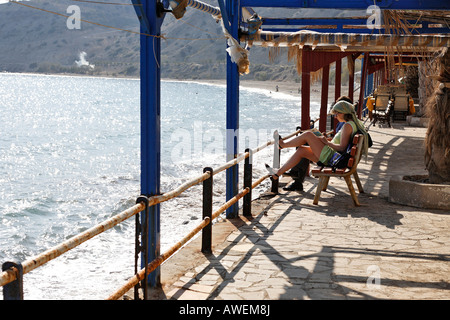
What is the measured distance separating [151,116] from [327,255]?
2.11 metres

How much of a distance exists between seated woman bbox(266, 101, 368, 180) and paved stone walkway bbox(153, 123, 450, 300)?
0.54 metres

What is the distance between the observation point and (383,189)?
9.03m

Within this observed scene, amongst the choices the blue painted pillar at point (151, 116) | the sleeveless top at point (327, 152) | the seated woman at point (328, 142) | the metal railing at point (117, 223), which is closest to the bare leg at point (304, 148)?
the seated woman at point (328, 142)

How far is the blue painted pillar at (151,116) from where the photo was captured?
4480mm

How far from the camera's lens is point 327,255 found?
218 inches

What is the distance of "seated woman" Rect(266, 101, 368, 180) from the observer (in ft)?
25.6

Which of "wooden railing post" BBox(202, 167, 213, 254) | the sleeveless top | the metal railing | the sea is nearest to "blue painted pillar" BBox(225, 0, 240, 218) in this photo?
the metal railing

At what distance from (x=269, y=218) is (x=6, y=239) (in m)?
7.67

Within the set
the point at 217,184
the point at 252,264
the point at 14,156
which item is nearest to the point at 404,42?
the point at 252,264

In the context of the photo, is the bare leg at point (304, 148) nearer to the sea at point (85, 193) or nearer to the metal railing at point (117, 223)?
the metal railing at point (117, 223)

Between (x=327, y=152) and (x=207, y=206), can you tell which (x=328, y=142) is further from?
(x=207, y=206)

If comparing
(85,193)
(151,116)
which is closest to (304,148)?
(151,116)

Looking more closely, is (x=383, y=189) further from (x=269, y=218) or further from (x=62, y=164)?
(x=62, y=164)

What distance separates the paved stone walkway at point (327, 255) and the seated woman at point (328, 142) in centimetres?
54
